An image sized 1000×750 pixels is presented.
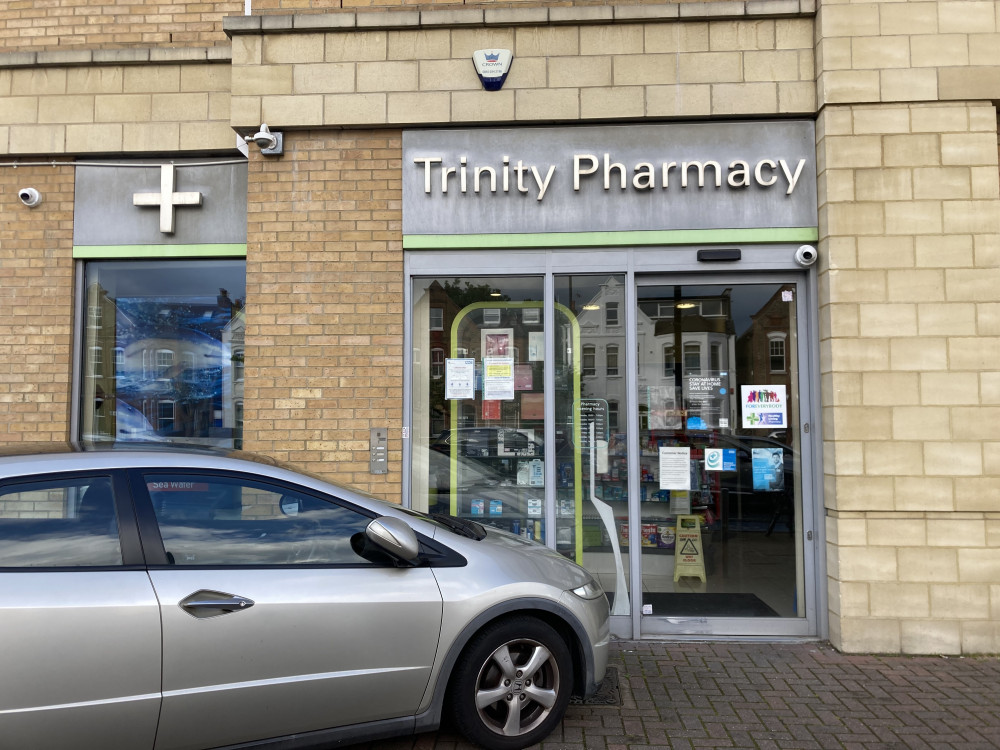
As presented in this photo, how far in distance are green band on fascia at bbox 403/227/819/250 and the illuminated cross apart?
6.27 feet

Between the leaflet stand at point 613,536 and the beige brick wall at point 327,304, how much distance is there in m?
1.51

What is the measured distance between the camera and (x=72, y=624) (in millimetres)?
2820

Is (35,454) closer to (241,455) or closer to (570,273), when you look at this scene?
(241,455)

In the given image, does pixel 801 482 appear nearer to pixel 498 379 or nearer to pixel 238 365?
pixel 498 379

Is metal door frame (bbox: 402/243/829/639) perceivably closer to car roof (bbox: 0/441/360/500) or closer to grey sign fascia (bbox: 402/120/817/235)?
grey sign fascia (bbox: 402/120/817/235)

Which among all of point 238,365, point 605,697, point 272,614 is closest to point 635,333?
point 605,697

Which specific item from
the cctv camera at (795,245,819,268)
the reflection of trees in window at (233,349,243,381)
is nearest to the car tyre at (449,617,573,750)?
the cctv camera at (795,245,819,268)

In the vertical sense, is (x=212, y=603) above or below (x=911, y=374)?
below

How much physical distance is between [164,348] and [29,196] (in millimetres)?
1637

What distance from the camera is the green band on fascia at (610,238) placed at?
18.6 feet

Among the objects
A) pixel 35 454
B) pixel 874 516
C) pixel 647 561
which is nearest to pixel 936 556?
pixel 874 516

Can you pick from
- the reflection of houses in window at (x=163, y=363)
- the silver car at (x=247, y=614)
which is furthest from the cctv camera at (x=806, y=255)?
the reflection of houses in window at (x=163, y=363)

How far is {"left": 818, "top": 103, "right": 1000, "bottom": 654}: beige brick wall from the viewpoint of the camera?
514 cm

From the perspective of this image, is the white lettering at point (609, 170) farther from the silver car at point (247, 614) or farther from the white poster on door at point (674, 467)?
the silver car at point (247, 614)
